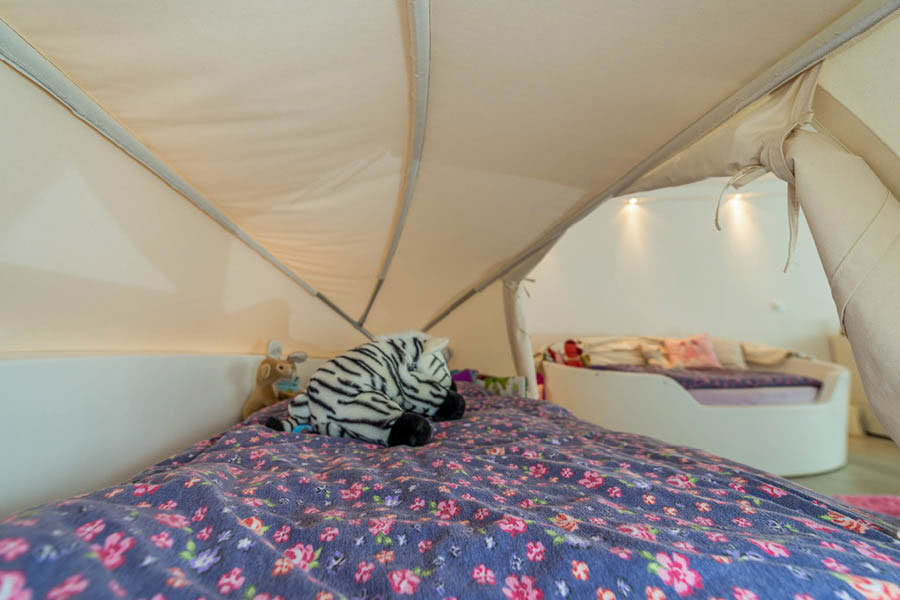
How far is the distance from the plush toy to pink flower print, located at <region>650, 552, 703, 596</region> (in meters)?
1.77

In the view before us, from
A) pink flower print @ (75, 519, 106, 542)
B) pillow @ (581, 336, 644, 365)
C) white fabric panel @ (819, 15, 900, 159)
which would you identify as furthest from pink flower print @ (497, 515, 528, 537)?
pillow @ (581, 336, 644, 365)

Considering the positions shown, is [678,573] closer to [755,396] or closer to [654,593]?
[654,593]

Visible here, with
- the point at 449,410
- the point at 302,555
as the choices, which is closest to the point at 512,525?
the point at 302,555

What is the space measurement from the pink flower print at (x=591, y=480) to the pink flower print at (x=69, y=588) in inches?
34.8

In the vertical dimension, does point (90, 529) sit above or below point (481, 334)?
below

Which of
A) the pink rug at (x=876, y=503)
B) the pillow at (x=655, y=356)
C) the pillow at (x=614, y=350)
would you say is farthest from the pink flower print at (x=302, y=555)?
the pillow at (x=655, y=356)

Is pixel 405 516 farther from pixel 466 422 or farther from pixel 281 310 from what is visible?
pixel 281 310

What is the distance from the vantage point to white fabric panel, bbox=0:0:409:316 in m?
0.72

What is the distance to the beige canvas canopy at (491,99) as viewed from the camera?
2.45ft

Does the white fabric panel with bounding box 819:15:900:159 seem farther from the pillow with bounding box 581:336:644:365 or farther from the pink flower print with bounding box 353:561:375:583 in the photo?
the pillow with bounding box 581:336:644:365

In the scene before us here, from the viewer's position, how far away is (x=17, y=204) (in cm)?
76

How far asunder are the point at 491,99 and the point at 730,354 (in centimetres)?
401

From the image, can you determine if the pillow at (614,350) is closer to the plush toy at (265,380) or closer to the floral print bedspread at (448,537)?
the plush toy at (265,380)

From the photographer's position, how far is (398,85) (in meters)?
1.09
